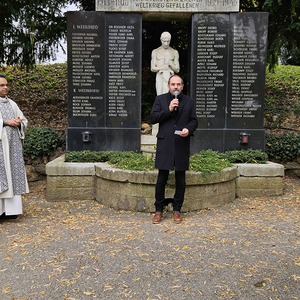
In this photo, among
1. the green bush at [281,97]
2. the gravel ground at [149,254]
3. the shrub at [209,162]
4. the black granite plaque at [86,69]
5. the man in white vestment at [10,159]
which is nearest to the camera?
the gravel ground at [149,254]

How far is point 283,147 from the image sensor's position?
770 centimetres

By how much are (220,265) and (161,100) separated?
2276mm

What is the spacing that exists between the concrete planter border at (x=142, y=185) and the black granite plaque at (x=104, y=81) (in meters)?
0.97

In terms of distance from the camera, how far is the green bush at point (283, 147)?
25.1ft

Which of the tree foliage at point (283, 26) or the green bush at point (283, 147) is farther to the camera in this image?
the tree foliage at point (283, 26)

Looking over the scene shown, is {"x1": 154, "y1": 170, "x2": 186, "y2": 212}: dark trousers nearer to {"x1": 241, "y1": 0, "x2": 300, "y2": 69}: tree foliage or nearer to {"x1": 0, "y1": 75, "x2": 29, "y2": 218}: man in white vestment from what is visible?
{"x1": 0, "y1": 75, "x2": 29, "y2": 218}: man in white vestment

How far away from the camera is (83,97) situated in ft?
23.9

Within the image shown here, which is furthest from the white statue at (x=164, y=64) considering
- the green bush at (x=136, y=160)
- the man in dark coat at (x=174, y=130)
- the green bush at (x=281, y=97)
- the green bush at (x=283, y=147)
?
the green bush at (x=281, y=97)

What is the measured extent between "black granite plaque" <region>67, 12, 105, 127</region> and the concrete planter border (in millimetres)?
1077

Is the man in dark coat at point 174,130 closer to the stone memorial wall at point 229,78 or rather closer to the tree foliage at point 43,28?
the stone memorial wall at point 229,78

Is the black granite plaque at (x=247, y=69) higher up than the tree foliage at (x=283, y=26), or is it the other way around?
the tree foliage at (x=283, y=26)

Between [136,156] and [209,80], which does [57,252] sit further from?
[209,80]

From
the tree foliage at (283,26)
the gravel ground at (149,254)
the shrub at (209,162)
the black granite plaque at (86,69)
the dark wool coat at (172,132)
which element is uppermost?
the tree foliage at (283,26)

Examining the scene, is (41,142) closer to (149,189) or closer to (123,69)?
(123,69)
